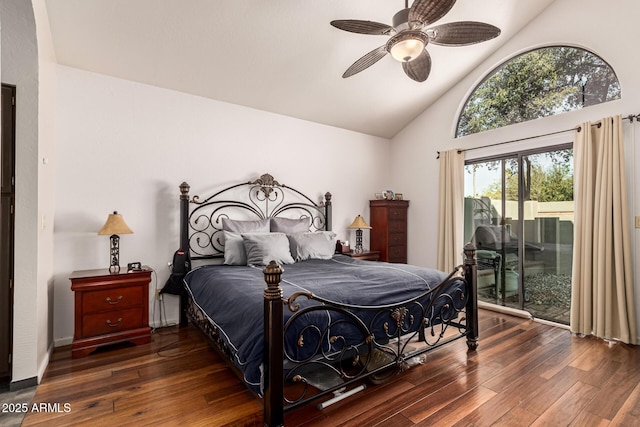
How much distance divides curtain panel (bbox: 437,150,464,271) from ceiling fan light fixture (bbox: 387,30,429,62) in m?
2.40

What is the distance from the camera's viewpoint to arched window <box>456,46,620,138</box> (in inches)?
134

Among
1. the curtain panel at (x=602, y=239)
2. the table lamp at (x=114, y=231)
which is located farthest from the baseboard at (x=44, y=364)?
the curtain panel at (x=602, y=239)

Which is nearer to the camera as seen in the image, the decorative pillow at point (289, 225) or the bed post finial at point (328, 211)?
the decorative pillow at point (289, 225)

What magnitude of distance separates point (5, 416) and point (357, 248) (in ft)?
12.9

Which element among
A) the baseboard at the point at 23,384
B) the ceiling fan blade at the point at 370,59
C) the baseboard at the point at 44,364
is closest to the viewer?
the baseboard at the point at 23,384

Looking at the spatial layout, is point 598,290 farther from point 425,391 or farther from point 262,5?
point 262,5

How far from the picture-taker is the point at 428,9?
211 cm

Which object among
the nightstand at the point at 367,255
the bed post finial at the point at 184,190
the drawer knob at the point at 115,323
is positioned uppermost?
the bed post finial at the point at 184,190

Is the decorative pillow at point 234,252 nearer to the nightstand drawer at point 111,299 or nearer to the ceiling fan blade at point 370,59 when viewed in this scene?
the nightstand drawer at point 111,299

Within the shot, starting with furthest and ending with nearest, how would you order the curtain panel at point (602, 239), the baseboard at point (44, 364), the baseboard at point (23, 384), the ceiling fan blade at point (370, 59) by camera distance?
1. the curtain panel at point (602, 239)
2. the ceiling fan blade at point (370, 59)
3. the baseboard at point (44, 364)
4. the baseboard at point (23, 384)

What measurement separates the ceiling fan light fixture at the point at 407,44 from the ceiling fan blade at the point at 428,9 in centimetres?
11

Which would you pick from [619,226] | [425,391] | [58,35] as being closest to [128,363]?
[425,391]

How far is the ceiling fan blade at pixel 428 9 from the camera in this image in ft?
6.73

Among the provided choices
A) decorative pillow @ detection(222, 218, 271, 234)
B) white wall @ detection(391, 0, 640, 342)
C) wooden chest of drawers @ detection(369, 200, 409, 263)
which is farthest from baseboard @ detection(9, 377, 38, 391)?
white wall @ detection(391, 0, 640, 342)
